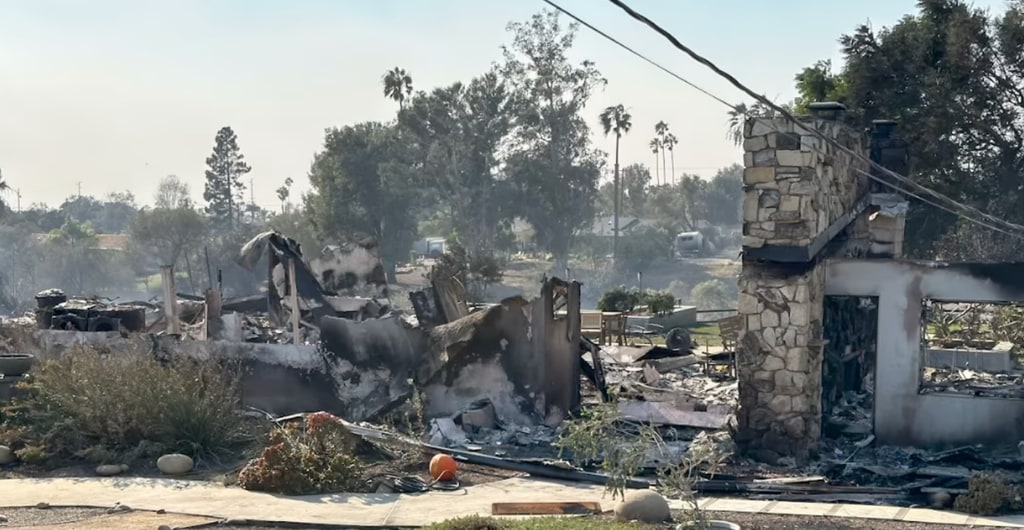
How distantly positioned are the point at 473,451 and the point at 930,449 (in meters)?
5.84

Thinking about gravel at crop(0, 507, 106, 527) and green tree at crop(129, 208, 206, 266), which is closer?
gravel at crop(0, 507, 106, 527)

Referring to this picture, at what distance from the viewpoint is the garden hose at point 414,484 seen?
11.9 m

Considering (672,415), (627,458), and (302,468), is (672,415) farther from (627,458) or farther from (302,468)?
(302,468)

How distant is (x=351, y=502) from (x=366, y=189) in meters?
50.1

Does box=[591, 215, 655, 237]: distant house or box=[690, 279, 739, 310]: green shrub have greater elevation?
box=[591, 215, 655, 237]: distant house

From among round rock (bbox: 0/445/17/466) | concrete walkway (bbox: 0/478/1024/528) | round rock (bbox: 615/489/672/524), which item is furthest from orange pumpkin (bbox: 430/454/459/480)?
round rock (bbox: 0/445/17/466)

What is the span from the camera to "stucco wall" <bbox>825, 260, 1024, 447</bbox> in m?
14.8

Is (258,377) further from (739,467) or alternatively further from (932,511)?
(932,511)

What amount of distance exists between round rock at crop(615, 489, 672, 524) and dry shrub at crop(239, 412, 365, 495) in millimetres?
3042

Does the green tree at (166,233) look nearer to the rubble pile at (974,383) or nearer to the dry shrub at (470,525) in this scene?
the rubble pile at (974,383)

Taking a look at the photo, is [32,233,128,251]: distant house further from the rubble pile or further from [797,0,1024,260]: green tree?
the rubble pile

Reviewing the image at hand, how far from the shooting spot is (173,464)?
41.9 ft

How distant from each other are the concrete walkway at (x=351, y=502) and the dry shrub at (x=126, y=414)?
0.94 metres

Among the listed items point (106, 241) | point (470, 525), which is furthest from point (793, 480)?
point (106, 241)
